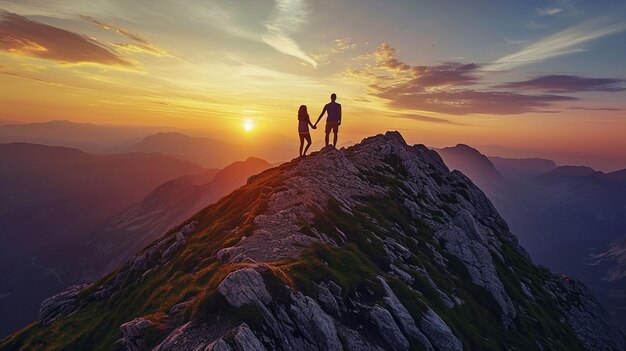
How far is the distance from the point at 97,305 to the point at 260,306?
33972mm

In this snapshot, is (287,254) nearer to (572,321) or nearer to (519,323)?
(519,323)

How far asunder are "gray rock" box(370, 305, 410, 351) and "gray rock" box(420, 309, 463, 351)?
3.96m

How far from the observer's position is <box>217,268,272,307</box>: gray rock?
23.1 metres

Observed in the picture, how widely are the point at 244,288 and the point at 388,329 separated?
12415 millimetres

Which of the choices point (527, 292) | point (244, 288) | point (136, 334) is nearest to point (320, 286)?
point (244, 288)

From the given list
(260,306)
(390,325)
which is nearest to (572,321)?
(390,325)

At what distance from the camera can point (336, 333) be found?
25734 mm

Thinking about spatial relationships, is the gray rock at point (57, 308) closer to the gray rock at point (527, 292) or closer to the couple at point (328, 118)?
the couple at point (328, 118)

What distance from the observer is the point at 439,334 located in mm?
32500

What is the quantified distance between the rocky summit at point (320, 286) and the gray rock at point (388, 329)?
80mm

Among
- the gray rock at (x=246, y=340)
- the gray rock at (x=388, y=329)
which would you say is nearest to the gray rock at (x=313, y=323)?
the gray rock at (x=246, y=340)

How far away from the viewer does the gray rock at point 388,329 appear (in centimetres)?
2850

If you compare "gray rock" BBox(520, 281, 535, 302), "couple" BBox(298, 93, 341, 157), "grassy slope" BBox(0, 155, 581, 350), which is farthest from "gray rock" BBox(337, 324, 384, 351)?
"gray rock" BBox(520, 281, 535, 302)

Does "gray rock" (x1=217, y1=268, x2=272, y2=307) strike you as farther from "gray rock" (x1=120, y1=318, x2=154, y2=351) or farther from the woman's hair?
the woman's hair
